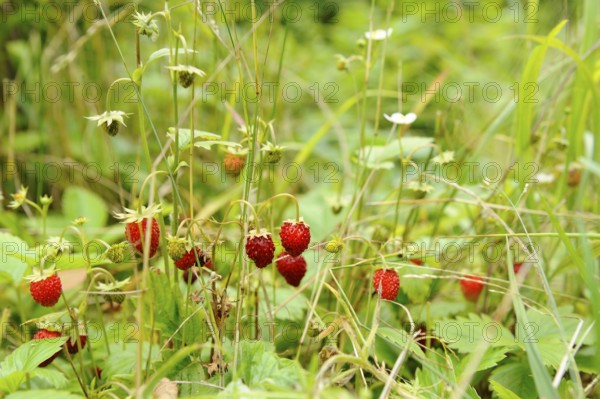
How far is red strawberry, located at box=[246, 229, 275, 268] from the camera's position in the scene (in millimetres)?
1171

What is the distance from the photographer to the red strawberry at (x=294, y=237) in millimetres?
1201

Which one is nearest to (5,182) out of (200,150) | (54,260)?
(200,150)

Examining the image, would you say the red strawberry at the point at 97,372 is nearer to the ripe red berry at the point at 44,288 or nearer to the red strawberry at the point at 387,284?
the ripe red berry at the point at 44,288

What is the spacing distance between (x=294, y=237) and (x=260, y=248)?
0.24ft

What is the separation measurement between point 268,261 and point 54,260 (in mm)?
441

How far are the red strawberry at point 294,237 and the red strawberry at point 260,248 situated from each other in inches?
1.4

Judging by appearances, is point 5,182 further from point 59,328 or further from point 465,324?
point 465,324

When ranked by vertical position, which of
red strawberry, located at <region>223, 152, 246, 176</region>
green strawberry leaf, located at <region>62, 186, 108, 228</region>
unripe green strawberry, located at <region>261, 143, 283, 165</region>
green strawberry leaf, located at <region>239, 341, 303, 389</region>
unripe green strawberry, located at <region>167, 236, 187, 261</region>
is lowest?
green strawberry leaf, located at <region>239, 341, 303, 389</region>

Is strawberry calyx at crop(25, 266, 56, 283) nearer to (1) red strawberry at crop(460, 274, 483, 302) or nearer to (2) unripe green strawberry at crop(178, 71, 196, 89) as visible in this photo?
(2) unripe green strawberry at crop(178, 71, 196, 89)

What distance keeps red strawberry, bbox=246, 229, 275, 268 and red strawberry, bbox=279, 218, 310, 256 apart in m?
0.04

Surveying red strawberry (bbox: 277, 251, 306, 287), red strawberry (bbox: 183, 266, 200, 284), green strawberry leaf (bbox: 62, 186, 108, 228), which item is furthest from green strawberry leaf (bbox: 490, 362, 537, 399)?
green strawberry leaf (bbox: 62, 186, 108, 228)

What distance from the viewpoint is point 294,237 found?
3.94ft

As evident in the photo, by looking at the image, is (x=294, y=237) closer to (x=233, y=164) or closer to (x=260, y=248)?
(x=260, y=248)

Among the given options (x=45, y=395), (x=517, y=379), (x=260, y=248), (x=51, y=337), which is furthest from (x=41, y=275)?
(x=517, y=379)
